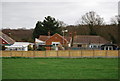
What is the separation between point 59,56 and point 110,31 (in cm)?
2888

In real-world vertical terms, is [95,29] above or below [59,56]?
above

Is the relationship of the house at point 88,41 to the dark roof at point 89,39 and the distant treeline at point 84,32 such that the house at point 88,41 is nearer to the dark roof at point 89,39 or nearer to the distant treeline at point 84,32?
the dark roof at point 89,39

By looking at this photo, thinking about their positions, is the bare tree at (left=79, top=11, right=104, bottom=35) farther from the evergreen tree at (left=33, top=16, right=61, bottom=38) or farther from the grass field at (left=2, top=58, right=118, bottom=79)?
the grass field at (left=2, top=58, right=118, bottom=79)

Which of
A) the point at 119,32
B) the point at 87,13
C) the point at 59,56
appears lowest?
the point at 59,56

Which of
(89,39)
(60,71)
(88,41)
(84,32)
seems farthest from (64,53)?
(84,32)

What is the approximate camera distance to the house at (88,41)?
67625 mm

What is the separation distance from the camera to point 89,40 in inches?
2687

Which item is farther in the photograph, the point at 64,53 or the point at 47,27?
the point at 47,27

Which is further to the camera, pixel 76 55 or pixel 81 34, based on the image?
pixel 81 34

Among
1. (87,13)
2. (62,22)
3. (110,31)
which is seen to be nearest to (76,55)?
(110,31)

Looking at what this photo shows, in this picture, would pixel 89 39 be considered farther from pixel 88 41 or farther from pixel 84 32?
pixel 84 32

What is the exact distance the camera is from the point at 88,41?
227ft

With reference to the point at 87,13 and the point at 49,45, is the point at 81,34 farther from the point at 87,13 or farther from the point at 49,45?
the point at 49,45

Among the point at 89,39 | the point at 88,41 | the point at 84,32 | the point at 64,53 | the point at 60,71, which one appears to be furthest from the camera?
the point at 84,32
